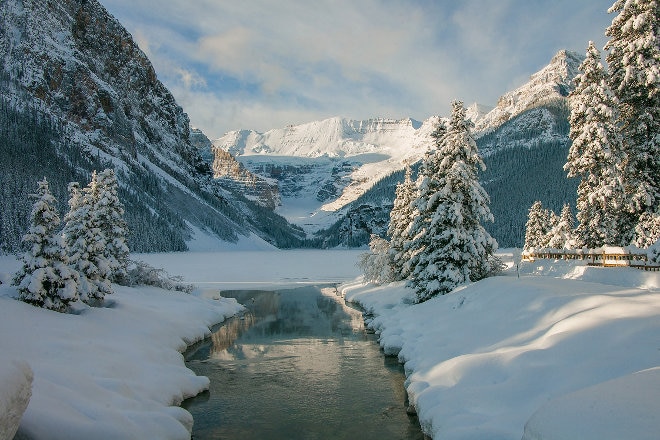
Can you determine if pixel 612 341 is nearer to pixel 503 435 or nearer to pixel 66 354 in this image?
pixel 503 435

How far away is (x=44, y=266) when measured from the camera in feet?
57.4

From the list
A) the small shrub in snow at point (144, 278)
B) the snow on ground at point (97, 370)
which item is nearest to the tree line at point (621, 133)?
the snow on ground at point (97, 370)

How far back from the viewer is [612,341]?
9.60 metres

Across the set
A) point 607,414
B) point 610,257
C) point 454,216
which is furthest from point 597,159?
point 607,414

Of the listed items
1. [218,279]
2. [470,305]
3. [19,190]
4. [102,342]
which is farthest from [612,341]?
[19,190]

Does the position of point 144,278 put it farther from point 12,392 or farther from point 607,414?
point 607,414

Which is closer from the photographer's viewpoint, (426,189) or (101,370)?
(101,370)

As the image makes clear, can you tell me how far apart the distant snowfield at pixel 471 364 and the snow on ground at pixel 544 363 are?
0.03m

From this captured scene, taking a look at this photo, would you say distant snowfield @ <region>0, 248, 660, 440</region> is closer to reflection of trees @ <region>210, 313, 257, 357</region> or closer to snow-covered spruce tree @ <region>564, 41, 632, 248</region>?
reflection of trees @ <region>210, 313, 257, 357</region>

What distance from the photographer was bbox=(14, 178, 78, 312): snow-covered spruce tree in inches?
671

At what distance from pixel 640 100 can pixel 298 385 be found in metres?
21.0

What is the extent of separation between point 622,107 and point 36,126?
15461 cm

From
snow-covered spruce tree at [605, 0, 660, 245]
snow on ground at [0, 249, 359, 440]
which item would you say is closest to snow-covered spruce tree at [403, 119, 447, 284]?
snow-covered spruce tree at [605, 0, 660, 245]

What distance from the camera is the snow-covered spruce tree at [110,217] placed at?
2539 centimetres
